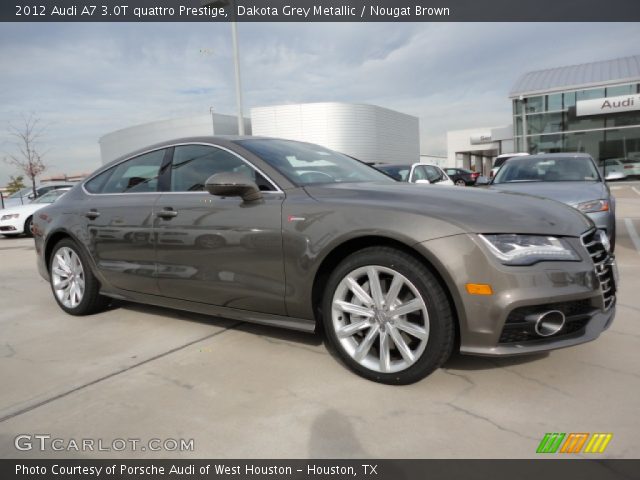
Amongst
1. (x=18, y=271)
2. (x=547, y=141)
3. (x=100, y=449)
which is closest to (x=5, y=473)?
(x=100, y=449)

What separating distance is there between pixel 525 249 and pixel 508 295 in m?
0.25

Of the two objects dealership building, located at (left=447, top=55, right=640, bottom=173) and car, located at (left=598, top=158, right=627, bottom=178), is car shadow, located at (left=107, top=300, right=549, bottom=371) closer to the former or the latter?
car, located at (left=598, top=158, right=627, bottom=178)

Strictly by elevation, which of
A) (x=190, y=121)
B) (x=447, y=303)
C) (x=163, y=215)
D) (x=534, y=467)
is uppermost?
(x=190, y=121)

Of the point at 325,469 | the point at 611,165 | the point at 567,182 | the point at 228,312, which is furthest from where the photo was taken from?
the point at 611,165

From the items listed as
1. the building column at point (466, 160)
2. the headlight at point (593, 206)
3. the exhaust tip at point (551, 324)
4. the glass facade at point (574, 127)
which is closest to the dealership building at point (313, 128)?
the building column at point (466, 160)

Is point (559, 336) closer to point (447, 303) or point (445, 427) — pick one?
point (447, 303)

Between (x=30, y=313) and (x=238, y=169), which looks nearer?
(x=238, y=169)

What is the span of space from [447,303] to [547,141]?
28938 millimetres

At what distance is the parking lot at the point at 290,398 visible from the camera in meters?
2.13

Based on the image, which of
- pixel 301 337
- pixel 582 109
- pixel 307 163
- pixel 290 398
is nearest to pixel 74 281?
pixel 301 337

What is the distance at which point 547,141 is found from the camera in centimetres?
2786

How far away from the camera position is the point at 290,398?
2.55 m

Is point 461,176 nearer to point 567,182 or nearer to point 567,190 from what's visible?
point 567,182

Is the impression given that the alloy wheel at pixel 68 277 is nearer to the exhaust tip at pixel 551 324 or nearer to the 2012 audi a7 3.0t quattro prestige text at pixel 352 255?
the 2012 audi a7 3.0t quattro prestige text at pixel 352 255
